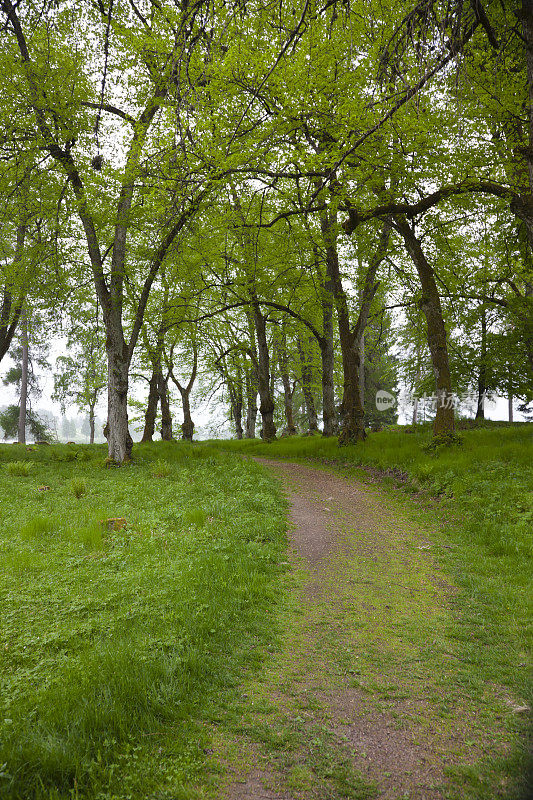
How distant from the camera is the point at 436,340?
12055 mm

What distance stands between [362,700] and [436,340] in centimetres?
1044

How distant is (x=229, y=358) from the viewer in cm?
2600

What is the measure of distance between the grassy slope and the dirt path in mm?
235

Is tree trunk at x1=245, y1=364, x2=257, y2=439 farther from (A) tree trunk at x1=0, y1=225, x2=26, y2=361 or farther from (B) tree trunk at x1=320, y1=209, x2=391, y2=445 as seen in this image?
(A) tree trunk at x1=0, y1=225, x2=26, y2=361

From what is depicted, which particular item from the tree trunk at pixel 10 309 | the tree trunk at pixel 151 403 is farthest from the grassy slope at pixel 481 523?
the tree trunk at pixel 10 309

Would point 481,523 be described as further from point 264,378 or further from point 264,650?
point 264,378

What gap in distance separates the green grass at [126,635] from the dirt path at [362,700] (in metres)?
0.33

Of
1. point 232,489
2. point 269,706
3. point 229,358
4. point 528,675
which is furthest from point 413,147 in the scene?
point 229,358

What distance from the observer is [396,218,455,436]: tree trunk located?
11.8 metres

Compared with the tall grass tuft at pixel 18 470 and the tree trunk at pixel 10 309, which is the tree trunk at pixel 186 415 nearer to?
the tree trunk at pixel 10 309

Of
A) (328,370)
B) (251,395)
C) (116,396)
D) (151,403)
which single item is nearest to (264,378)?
(328,370)

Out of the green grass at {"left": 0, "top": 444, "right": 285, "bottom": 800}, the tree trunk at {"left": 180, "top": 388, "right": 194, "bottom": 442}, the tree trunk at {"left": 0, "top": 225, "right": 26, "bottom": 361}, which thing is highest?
the tree trunk at {"left": 0, "top": 225, "right": 26, "bottom": 361}

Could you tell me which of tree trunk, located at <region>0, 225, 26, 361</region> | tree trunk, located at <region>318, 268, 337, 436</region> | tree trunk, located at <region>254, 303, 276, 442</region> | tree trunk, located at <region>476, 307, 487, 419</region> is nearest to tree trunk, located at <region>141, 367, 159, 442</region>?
tree trunk, located at <region>254, 303, 276, 442</region>

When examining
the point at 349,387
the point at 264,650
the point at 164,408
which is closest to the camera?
the point at 264,650
